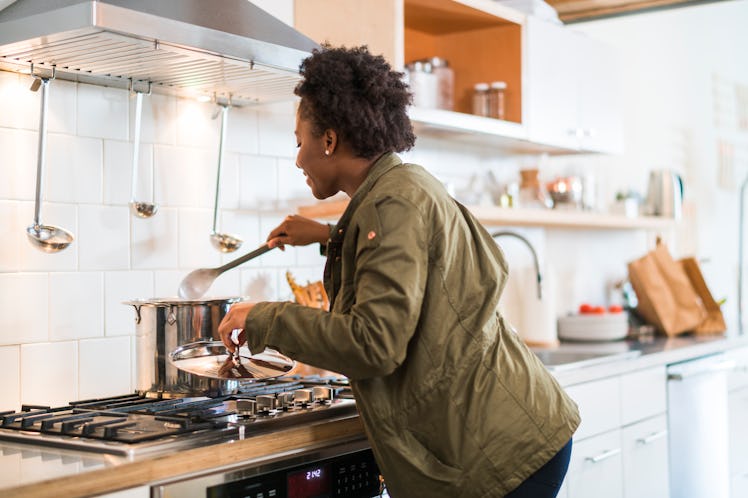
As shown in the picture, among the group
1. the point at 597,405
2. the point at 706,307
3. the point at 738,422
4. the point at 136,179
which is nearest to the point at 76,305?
the point at 136,179

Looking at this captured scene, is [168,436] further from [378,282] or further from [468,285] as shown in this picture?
[468,285]

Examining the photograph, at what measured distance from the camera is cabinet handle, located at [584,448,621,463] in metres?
2.89

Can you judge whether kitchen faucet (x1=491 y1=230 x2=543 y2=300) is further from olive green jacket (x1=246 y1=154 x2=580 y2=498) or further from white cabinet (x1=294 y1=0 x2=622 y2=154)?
olive green jacket (x1=246 y1=154 x2=580 y2=498)

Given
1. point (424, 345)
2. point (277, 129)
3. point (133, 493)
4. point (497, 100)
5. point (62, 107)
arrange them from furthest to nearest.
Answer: point (497, 100) → point (277, 129) → point (62, 107) → point (424, 345) → point (133, 493)

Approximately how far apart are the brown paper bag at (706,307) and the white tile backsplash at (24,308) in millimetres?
2883

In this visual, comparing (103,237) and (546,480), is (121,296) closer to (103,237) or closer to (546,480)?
(103,237)

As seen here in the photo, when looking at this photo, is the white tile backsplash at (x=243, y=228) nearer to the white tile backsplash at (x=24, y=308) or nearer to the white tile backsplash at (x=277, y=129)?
the white tile backsplash at (x=277, y=129)

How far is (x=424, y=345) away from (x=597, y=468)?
148 centimetres

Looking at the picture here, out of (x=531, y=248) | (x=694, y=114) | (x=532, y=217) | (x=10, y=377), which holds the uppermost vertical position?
(x=694, y=114)

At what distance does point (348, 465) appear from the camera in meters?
1.92

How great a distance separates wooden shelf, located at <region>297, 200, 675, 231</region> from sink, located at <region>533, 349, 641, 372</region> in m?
0.48

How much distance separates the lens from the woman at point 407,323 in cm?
158

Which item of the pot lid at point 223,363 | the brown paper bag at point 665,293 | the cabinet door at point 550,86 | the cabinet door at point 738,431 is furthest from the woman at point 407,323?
the brown paper bag at point 665,293

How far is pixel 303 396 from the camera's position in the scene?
2.01 meters
